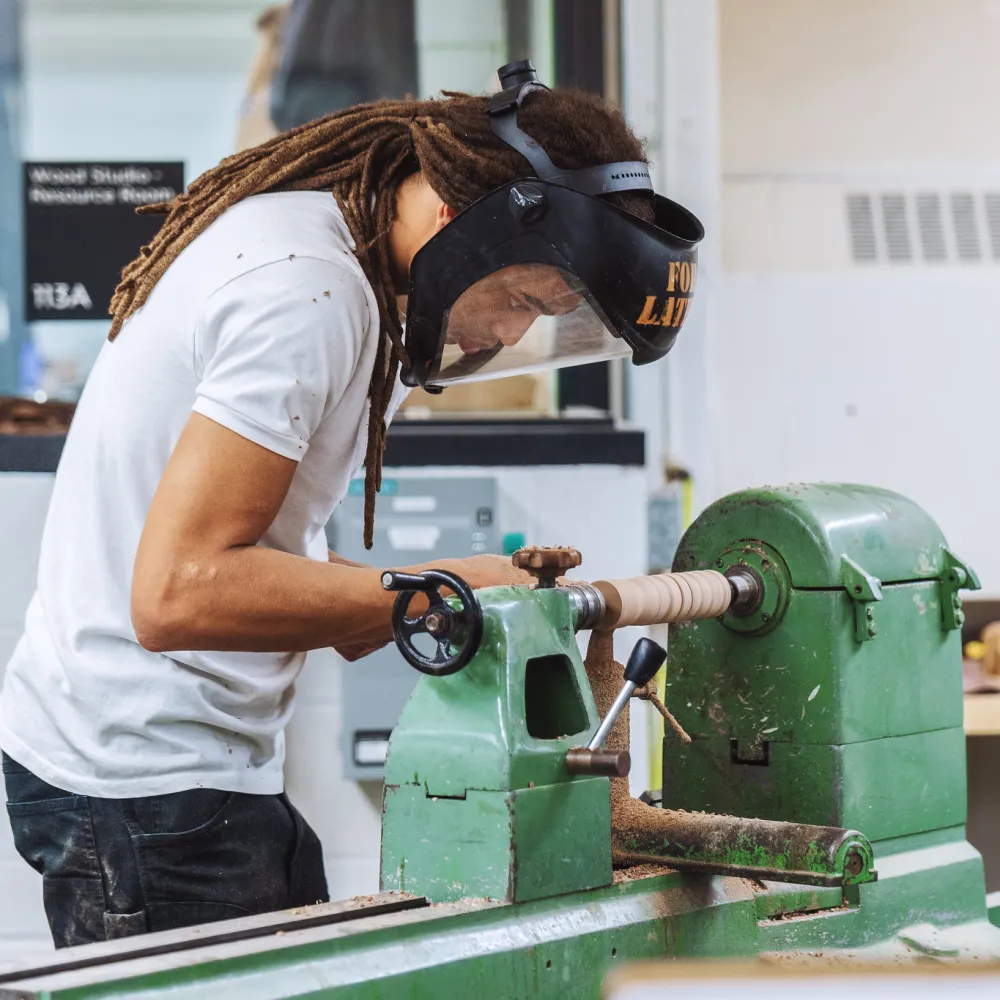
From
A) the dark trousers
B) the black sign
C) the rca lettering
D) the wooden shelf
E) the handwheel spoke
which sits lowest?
the wooden shelf

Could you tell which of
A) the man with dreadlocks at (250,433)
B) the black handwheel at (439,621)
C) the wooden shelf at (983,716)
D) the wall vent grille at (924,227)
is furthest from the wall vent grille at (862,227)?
the black handwheel at (439,621)

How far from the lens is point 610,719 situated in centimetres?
111

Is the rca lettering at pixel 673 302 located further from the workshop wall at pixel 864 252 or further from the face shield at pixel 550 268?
the workshop wall at pixel 864 252

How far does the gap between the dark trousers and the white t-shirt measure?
0.07 feet

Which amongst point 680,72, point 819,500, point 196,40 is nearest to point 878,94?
point 680,72

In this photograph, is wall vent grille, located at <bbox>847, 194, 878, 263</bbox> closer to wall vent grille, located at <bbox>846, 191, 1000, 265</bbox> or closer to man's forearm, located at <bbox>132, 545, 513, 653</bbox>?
wall vent grille, located at <bbox>846, 191, 1000, 265</bbox>

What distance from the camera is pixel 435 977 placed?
970 millimetres

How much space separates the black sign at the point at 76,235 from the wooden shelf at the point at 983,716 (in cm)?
213

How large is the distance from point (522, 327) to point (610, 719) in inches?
18.4

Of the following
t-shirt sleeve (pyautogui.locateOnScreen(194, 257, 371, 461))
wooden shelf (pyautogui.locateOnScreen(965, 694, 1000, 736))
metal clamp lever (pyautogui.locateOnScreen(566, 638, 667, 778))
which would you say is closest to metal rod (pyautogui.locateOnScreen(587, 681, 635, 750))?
metal clamp lever (pyautogui.locateOnScreen(566, 638, 667, 778))

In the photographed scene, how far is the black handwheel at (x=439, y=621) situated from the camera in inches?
42.1

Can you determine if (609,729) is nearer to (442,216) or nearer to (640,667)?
(640,667)

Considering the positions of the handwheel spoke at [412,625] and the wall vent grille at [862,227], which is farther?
the wall vent grille at [862,227]

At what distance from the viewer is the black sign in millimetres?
3119
